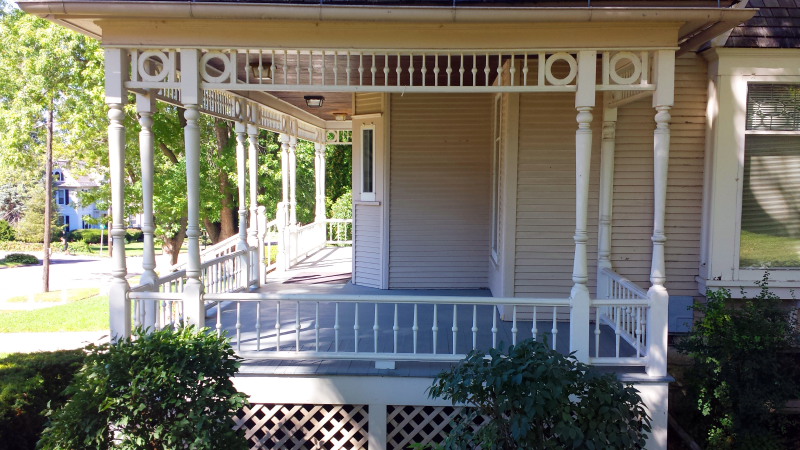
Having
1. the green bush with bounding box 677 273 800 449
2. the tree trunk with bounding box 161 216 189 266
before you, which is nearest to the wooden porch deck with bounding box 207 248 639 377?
the green bush with bounding box 677 273 800 449

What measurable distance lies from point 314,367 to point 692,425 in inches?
139

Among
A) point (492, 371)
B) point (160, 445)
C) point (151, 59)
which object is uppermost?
point (151, 59)

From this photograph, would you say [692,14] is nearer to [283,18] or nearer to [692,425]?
[283,18]

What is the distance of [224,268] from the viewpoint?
8.24 meters

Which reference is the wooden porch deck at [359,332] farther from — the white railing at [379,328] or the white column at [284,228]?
the white column at [284,228]

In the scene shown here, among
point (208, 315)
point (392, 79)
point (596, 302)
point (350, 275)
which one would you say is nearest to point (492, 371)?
point (596, 302)

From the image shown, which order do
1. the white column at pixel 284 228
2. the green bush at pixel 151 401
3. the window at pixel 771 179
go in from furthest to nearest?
the white column at pixel 284 228
the window at pixel 771 179
the green bush at pixel 151 401

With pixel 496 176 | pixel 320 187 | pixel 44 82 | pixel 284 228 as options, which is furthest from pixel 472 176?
pixel 44 82

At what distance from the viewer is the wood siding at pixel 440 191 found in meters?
8.83

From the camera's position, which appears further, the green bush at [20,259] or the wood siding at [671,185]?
the green bush at [20,259]

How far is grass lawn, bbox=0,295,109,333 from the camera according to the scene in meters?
14.8

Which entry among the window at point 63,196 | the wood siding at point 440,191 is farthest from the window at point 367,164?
the window at point 63,196

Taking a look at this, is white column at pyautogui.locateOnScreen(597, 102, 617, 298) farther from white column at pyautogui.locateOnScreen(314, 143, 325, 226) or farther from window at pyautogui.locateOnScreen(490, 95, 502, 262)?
white column at pyautogui.locateOnScreen(314, 143, 325, 226)

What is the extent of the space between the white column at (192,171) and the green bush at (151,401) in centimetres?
99
